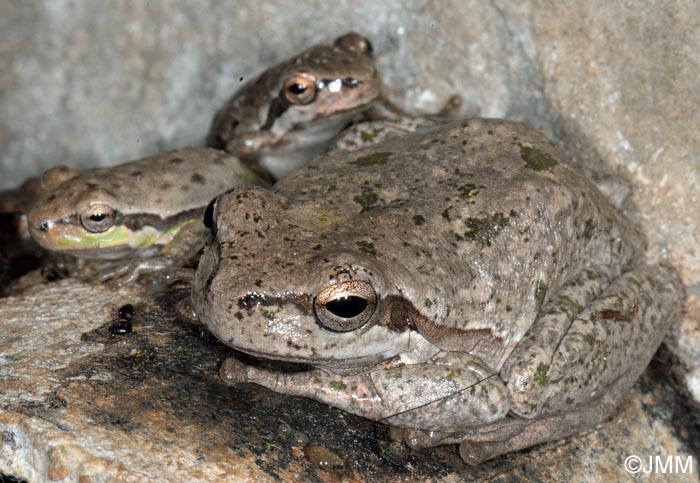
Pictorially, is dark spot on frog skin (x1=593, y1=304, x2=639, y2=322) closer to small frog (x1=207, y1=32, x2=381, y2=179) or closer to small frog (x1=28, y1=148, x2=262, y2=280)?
small frog (x1=207, y1=32, x2=381, y2=179)

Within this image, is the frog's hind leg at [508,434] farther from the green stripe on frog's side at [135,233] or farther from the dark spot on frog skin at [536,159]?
the green stripe on frog's side at [135,233]

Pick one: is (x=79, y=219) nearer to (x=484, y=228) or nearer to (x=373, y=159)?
(x=373, y=159)

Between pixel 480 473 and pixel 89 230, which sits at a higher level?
pixel 89 230

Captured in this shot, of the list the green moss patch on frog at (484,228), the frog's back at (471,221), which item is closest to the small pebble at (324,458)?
the frog's back at (471,221)

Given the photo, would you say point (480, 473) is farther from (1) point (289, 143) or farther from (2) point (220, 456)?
(1) point (289, 143)

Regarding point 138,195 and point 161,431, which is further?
point 138,195

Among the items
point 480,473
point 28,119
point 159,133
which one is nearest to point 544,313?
point 480,473

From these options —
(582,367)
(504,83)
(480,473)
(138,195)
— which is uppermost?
(504,83)
